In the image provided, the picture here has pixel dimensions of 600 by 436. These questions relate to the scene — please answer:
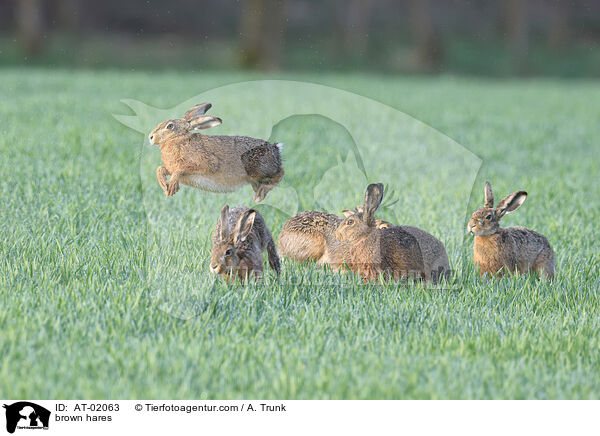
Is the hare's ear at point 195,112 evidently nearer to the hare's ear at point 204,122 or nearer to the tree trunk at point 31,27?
the hare's ear at point 204,122

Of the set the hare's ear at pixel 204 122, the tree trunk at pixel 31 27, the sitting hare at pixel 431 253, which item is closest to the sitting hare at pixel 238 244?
the hare's ear at pixel 204 122

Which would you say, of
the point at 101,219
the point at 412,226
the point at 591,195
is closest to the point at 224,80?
the point at 591,195

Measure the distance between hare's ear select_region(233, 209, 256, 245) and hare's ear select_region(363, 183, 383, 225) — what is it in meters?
0.64

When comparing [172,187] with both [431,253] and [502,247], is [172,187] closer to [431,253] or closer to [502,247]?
[431,253]

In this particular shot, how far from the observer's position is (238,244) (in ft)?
16.4

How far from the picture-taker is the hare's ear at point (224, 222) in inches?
183

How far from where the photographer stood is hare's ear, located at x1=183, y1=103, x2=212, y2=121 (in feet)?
13.8

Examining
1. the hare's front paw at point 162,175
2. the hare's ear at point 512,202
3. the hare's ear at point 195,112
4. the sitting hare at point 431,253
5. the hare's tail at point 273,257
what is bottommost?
the hare's tail at point 273,257

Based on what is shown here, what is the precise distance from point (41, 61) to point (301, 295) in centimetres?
2461

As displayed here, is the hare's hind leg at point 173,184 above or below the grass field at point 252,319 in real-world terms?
above

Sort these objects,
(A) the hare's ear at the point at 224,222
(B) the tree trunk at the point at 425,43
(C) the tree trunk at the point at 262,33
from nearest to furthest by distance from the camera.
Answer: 1. (A) the hare's ear at the point at 224,222
2. (C) the tree trunk at the point at 262,33
3. (B) the tree trunk at the point at 425,43

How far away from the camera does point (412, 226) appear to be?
5.38 m

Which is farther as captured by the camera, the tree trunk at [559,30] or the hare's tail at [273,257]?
the tree trunk at [559,30]
